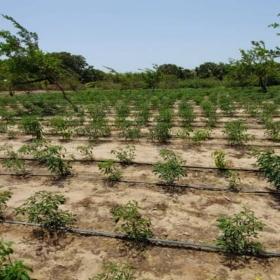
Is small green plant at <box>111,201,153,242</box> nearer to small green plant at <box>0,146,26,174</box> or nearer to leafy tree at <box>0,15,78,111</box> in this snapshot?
small green plant at <box>0,146,26,174</box>

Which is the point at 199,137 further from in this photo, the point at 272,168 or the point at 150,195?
the point at 150,195

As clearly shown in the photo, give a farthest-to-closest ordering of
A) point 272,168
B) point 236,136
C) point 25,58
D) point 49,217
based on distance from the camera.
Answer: point 25,58 → point 236,136 → point 272,168 → point 49,217

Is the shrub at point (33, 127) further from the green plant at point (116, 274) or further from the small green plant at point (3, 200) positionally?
the green plant at point (116, 274)

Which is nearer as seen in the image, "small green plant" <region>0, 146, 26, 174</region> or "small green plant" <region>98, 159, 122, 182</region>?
"small green plant" <region>98, 159, 122, 182</region>

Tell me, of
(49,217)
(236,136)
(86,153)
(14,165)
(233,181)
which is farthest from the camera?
(236,136)

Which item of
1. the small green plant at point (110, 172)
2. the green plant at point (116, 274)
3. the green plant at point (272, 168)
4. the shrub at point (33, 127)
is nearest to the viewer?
the green plant at point (116, 274)

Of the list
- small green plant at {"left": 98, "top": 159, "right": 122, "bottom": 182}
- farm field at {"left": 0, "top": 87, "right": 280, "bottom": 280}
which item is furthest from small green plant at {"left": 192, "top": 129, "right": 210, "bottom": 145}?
small green plant at {"left": 98, "top": 159, "right": 122, "bottom": 182}

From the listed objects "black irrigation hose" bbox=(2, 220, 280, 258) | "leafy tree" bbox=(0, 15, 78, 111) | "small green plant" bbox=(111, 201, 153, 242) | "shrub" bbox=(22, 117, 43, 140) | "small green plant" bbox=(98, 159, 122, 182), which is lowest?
"black irrigation hose" bbox=(2, 220, 280, 258)

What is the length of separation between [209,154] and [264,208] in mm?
3455

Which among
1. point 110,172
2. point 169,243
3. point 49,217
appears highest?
point 110,172

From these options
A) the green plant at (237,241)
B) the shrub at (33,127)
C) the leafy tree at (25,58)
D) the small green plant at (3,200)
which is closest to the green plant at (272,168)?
the green plant at (237,241)

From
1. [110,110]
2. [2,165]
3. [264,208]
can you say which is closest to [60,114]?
[110,110]

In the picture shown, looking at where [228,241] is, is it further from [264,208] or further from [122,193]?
[122,193]

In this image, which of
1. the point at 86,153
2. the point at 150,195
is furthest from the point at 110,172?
the point at 86,153
